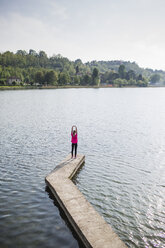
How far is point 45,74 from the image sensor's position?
6594 inches

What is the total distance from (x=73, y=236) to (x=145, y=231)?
336 centimetres

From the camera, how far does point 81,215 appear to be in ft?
30.5

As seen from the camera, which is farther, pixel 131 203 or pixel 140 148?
pixel 140 148

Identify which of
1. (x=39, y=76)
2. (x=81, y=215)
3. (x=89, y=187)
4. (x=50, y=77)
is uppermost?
(x=39, y=76)

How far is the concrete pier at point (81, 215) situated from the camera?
25.5ft

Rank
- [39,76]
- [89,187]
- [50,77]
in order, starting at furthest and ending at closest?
[50,77]
[39,76]
[89,187]

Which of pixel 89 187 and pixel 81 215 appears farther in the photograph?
pixel 89 187

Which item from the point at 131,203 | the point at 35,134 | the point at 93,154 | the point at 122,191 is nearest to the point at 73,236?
the point at 131,203

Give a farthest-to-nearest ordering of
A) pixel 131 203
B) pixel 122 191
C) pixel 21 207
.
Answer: pixel 122 191
pixel 131 203
pixel 21 207

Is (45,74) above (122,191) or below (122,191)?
above

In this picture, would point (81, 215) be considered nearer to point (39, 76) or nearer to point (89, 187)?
point (89, 187)

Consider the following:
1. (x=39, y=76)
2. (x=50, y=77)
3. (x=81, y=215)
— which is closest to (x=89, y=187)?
(x=81, y=215)

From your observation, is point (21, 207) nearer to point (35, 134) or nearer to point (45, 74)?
point (35, 134)

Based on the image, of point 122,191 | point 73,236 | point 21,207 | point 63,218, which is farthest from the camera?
point 122,191
